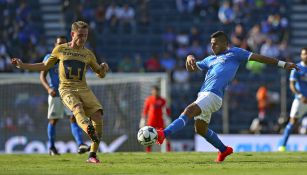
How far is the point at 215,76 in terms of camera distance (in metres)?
13.7

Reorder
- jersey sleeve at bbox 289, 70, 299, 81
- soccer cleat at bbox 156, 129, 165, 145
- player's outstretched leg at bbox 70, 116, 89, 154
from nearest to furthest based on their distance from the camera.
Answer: soccer cleat at bbox 156, 129, 165, 145 → player's outstretched leg at bbox 70, 116, 89, 154 → jersey sleeve at bbox 289, 70, 299, 81

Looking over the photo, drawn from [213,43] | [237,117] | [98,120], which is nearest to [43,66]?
[98,120]

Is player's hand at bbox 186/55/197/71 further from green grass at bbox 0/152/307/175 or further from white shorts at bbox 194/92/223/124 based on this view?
green grass at bbox 0/152/307/175

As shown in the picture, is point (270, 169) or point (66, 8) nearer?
point (270, 169)

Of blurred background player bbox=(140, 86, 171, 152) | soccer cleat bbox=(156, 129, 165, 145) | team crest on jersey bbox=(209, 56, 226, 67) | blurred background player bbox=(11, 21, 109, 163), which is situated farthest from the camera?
blurred background player bbox=(140, 86, 171, 152)

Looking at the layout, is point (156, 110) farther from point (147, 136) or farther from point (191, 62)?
point (147, 136)

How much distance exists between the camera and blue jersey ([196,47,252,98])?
44.7 feet

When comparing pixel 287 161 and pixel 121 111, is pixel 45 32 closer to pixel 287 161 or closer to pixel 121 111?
pixel 121 111

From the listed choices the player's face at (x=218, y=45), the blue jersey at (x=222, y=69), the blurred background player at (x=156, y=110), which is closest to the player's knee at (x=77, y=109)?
the blue jersey at (x=222, y=69)

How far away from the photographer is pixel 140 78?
26.7m

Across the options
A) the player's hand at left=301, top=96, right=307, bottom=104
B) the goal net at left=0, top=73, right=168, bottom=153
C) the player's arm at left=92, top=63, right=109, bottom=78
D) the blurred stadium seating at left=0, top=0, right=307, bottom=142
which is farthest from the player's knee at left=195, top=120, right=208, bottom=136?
the blurred stadium seating at left=0, top=0, right=307, bottom=142

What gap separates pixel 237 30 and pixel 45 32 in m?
8.93

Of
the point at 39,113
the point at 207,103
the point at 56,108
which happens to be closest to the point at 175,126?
the point at 207,103

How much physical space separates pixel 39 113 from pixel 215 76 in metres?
13.3
